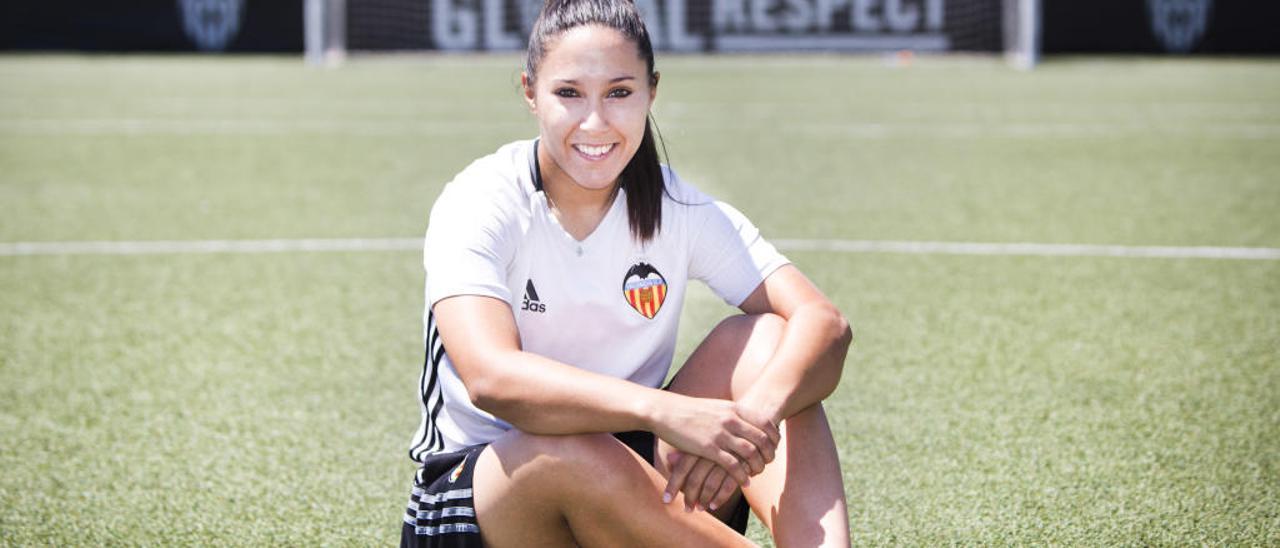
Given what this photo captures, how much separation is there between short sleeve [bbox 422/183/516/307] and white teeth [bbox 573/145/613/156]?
0.58 ft

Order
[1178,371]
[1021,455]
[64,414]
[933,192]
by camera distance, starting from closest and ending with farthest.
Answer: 1. [1021,455]
2. [64,414]
3. [1178,371]
4. [933,192]

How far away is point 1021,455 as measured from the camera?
367 cm

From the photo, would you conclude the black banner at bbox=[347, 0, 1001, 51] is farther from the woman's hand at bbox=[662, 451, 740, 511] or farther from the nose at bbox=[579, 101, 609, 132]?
the woman's hand at bbox=[662, 451, 740, 511]

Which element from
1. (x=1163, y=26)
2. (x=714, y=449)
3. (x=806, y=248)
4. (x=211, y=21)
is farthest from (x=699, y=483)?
(x=211, y=21)

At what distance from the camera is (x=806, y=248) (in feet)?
20.8

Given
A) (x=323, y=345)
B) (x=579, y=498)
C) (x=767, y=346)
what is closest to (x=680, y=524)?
(x=579, y=498)

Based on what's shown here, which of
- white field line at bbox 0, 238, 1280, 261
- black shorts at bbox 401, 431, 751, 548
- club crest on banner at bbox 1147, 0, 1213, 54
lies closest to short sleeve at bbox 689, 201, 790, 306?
black shorts at bbox 401, 431, 751, 548

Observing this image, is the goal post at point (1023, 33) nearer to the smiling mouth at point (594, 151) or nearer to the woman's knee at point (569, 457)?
the smiling mouth at point (594, 151)

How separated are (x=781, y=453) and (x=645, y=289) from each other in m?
0.41

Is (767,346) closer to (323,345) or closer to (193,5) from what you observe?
(323,345)

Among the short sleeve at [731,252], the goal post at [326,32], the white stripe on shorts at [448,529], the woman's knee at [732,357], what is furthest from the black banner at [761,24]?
the white stripe on shorts at [448,529]

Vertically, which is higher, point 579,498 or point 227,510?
point 579,498

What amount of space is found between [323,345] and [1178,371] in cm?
270

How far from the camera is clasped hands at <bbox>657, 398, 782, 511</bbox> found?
7.85ft
